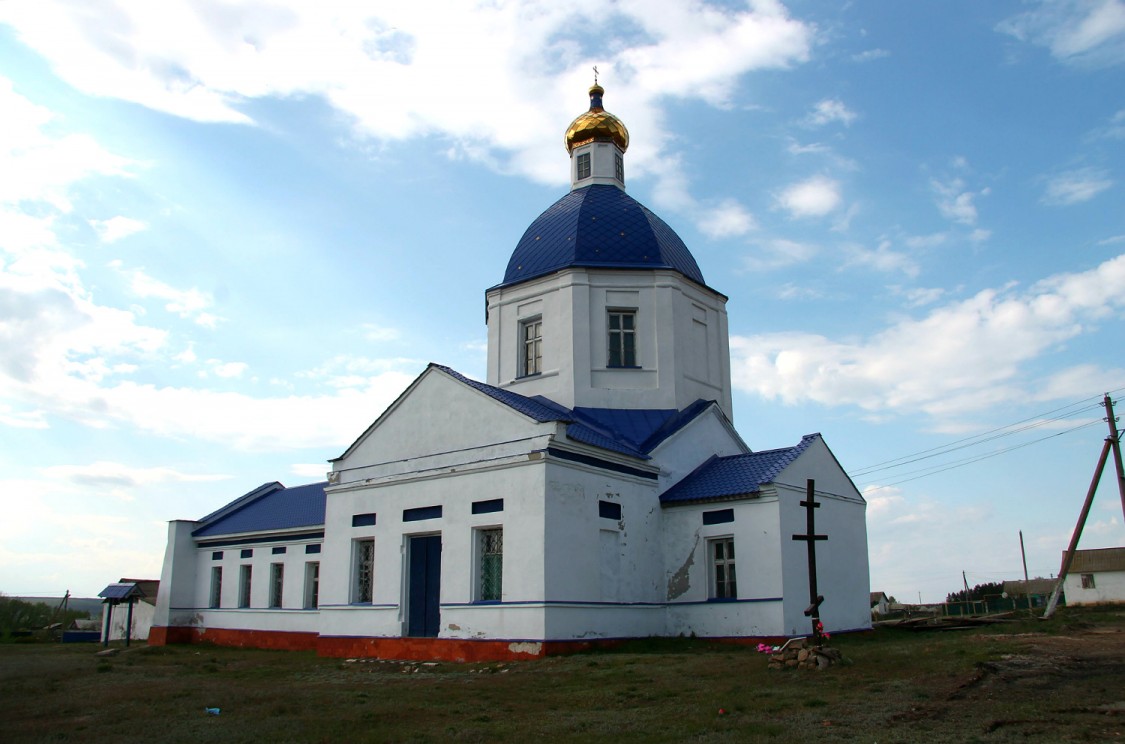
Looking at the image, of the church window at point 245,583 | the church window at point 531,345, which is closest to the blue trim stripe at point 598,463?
the church window at point 531,345

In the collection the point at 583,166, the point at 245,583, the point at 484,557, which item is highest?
the point at 583,166

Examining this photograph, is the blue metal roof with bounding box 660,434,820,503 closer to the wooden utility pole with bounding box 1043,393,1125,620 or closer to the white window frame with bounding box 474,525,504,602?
the white window frame with bounding box 474,525,504,602

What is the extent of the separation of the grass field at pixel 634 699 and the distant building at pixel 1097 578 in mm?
28183

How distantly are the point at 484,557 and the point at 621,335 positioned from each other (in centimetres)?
683

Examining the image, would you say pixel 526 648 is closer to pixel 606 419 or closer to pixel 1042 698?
pixel 606 419

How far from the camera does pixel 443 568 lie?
17766mm

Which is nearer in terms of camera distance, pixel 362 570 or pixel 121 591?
pixel 362 570

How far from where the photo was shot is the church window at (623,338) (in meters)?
21.5

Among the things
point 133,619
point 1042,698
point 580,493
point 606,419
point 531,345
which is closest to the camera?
point 1042,698

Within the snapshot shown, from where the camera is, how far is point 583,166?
25391mm

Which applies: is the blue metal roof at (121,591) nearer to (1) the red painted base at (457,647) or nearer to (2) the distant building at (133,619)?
(2) the distant building at (133,619)

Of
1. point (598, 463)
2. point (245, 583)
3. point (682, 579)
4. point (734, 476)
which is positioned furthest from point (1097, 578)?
point (245, 583)

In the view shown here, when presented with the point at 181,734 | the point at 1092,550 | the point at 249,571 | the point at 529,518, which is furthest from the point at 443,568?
the point at 1092,550

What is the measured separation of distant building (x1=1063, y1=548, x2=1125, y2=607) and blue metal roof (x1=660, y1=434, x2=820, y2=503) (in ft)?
92.1
